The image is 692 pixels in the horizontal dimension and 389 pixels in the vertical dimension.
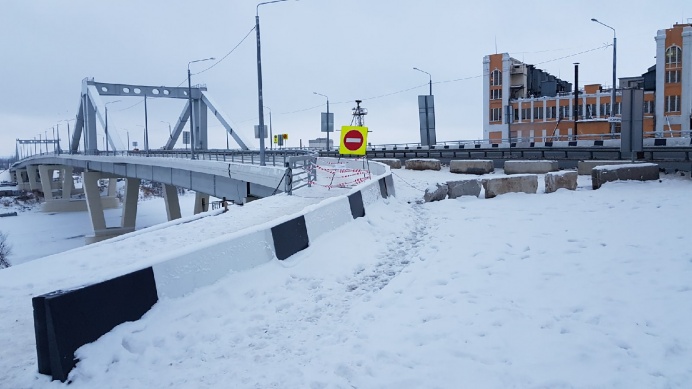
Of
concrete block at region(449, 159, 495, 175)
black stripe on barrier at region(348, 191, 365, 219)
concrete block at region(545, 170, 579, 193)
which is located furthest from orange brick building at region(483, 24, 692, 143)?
black stripe on barrier at region(348, 191, 365, 219)

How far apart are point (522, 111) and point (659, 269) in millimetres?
72446

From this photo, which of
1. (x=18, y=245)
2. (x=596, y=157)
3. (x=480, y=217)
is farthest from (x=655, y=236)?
(x=18, y=245)

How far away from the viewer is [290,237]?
25.8 feet

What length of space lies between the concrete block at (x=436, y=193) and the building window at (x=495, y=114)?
64498mm

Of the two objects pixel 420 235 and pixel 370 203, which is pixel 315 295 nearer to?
pixel 420 235

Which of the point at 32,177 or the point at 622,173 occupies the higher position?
the point at 622,173

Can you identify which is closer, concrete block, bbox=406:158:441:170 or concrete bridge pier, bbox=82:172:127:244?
concrete block, bbox=406:158:441:170

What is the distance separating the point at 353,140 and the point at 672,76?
5705 cm

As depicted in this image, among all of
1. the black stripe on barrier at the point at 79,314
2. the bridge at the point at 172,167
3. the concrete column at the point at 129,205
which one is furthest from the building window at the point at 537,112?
the black stripe on barrier at the point at 79,314

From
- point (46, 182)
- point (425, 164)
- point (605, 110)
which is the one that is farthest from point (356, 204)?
point (46, 182)

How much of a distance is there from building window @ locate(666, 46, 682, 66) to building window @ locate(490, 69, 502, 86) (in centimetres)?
2121

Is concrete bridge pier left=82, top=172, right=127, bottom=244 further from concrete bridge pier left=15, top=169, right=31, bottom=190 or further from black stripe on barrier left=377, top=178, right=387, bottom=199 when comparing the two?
concrete bridge pier left=15, top=169, right=31, bottom=190

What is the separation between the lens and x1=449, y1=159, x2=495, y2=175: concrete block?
25.6 meters

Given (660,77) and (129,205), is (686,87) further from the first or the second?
(129,205)
